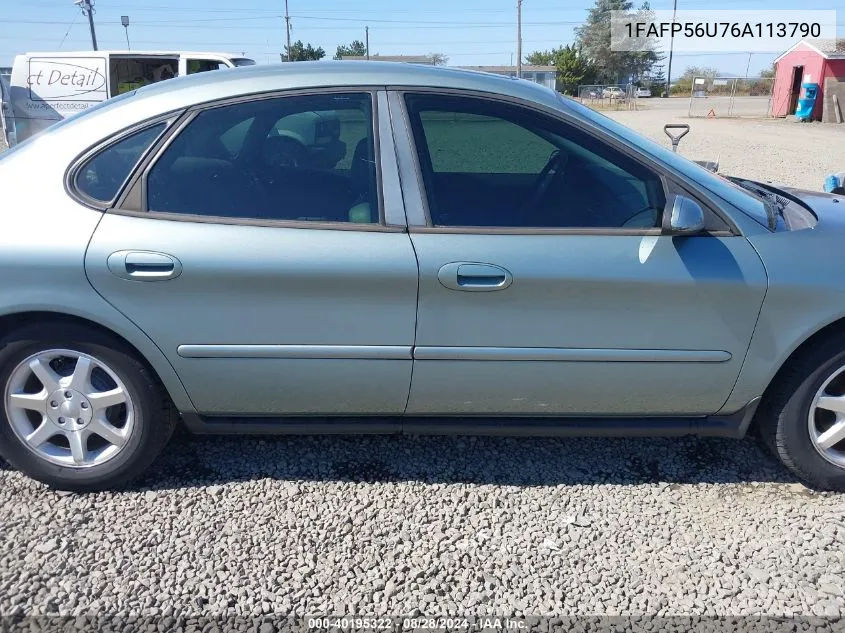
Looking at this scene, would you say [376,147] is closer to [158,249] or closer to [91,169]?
[158,249]

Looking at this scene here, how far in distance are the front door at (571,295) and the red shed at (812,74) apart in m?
25.4

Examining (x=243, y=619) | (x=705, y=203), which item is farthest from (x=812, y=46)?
(x=243, y=619)

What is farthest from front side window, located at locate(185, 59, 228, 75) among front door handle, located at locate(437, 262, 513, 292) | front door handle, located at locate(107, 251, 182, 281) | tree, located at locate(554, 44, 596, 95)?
tree, located at locate(554, 44, 596, 95)

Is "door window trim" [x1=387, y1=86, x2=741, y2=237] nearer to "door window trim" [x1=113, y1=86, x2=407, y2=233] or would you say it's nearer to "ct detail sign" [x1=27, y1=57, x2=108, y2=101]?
"door window trim" [x1=113, y1=86, x2=407, y2=233]

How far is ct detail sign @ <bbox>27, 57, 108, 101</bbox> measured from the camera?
456 inches

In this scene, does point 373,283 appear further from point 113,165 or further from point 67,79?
point 67,79

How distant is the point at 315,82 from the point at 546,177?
3.76 feet

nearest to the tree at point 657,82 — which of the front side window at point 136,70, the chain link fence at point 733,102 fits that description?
Result: the chain link fence at point 733,102

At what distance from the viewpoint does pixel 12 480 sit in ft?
9.42

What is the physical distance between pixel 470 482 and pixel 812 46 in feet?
96.9

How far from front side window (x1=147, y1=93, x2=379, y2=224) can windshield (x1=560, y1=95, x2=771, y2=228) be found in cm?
90

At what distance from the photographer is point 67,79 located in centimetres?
1174

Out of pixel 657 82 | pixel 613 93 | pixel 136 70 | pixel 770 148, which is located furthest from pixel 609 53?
pixel 136 70

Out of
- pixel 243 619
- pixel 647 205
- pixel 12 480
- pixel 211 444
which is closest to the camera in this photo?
pixel 243 619
